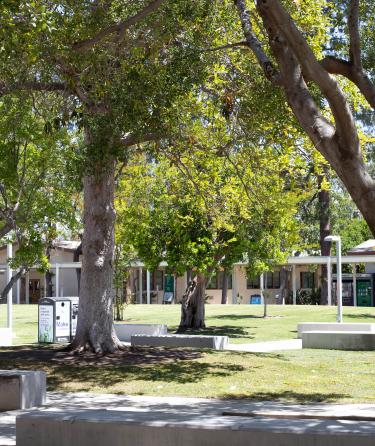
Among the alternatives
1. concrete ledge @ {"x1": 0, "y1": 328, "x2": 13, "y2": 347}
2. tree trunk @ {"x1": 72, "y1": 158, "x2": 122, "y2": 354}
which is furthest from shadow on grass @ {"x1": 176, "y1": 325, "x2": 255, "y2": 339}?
tree trunk @ {"x1": 72, "y1": 158, "x2": 122, "y2": 354}

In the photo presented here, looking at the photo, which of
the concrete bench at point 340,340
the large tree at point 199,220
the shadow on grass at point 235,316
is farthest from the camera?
the shadow on grass at point 235,316

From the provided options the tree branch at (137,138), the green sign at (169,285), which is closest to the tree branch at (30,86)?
the tree branch at (137,138)

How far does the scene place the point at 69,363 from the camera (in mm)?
15102

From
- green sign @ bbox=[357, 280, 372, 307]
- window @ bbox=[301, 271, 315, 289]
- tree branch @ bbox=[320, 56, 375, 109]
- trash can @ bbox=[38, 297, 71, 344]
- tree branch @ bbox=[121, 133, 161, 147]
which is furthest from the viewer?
window @ bbox=[301, 271, 315, 289]

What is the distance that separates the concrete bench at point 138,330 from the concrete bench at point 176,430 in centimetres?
1443

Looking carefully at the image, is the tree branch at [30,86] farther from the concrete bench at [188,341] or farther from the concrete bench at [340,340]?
the concrete bench at [340,340]

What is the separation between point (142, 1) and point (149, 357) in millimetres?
6817

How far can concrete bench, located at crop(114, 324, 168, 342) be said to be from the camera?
74.6 feet

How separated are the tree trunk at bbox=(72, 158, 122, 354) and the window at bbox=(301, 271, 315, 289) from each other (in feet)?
128

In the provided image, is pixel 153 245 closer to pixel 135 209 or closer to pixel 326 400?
pixel 135 209

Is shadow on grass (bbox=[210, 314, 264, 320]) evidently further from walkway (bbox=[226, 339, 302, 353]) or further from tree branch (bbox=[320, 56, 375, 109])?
tree branch (bbox=[320, 56, 375, 109])

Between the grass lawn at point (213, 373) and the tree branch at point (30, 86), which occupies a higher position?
the tree branch at point (30, 86)

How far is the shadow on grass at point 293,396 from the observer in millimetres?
12172

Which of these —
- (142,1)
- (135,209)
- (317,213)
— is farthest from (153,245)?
(317,213)
